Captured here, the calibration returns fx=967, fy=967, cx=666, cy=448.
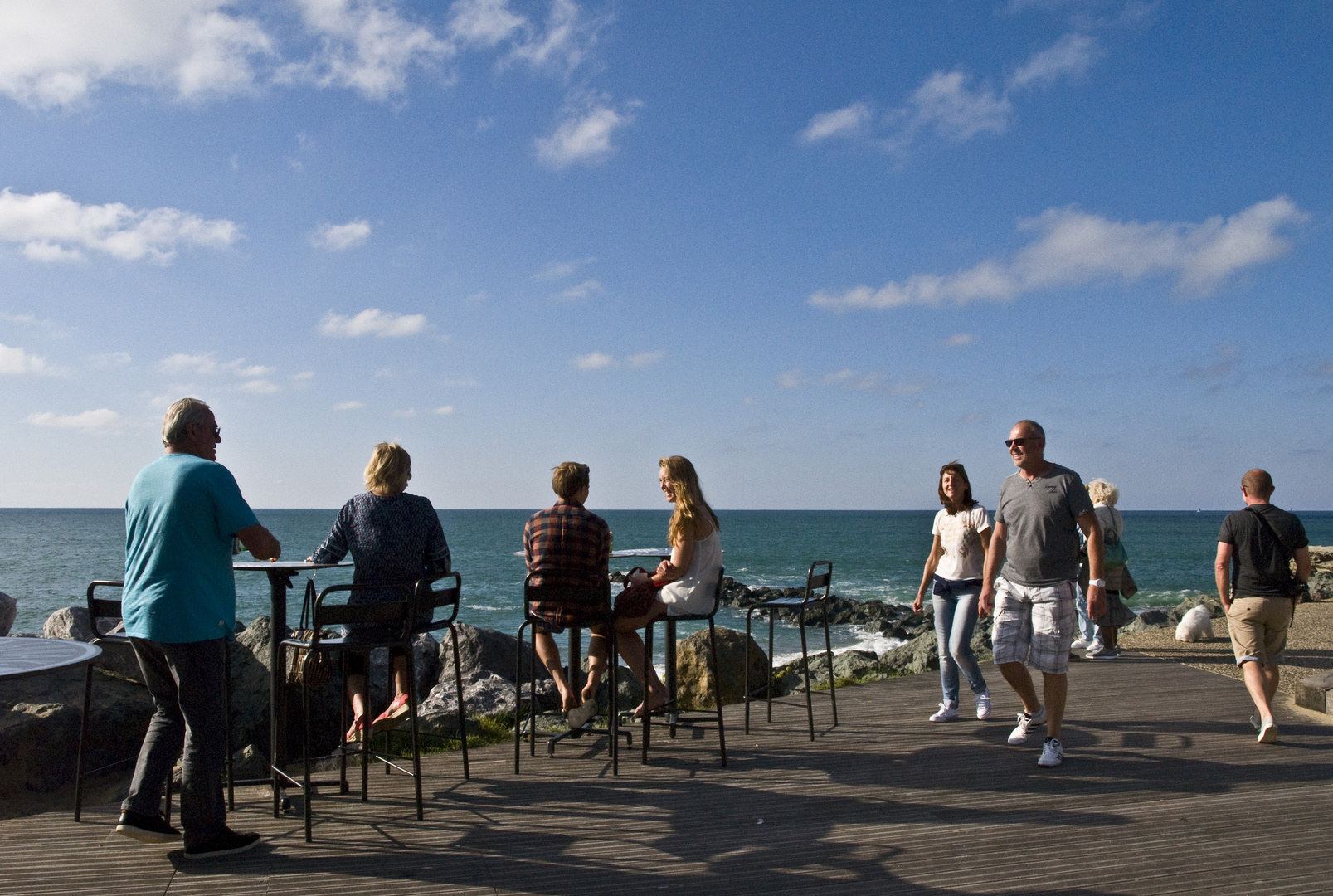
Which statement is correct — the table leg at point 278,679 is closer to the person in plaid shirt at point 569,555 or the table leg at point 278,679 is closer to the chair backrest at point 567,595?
the chair backrest at point 567,595

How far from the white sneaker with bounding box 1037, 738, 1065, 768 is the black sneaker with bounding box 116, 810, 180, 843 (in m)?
4.36

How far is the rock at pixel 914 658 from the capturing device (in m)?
11.1

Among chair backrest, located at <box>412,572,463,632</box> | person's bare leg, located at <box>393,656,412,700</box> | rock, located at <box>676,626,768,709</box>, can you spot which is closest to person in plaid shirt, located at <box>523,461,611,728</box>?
chair backrest, located at <box>412,572,463,632</box>

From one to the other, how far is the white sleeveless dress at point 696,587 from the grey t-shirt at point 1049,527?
5.58 feet

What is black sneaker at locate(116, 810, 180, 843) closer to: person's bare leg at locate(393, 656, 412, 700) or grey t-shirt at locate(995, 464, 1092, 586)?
person's bare leg at locate(393, 656, 412, 700)

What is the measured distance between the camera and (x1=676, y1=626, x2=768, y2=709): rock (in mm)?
9109

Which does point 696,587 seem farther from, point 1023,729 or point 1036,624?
point 1023,729

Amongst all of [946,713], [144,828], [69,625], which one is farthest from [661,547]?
[144,828]

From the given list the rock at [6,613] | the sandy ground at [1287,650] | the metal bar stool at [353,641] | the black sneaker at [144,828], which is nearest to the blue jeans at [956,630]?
the sandy ground at [1287,650]

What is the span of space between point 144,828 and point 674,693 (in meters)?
3.24

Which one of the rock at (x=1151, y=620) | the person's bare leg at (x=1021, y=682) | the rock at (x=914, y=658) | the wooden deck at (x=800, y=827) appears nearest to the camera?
the wooden deck at (x=800, y=827)

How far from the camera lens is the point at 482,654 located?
34.6ft

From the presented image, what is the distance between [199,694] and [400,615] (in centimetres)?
88

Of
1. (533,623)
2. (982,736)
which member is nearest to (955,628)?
Answer: (982,736)
